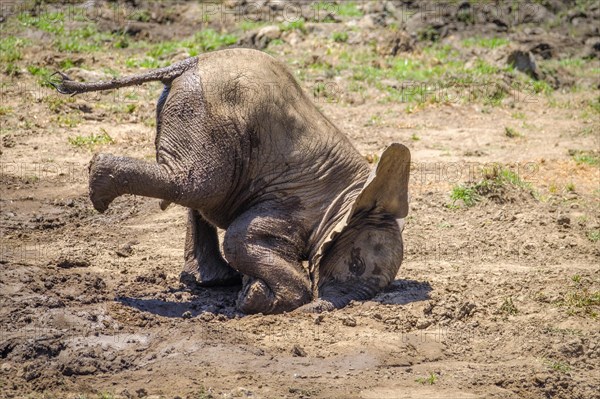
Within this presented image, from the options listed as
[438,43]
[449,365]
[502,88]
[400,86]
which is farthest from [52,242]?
[438,43]

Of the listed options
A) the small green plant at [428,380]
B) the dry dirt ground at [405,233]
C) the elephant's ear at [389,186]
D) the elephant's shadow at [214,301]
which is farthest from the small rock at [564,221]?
the small green plant at [428,380]

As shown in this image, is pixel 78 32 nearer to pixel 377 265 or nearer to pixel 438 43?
pixel 438 43

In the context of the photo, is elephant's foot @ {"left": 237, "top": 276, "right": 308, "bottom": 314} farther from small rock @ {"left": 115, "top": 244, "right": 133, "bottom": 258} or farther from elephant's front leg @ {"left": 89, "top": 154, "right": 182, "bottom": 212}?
small rock @ {"left": 115, "top": 244, "right": 133, "bottom": 258}

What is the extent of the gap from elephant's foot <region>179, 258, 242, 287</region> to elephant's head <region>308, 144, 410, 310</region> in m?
0.86

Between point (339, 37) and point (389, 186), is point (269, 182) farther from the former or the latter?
point (339, 37)

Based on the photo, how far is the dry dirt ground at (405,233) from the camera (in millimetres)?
7094

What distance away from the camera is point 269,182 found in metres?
8.32

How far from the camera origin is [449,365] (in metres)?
7.28

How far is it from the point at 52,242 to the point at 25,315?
2.44 metres

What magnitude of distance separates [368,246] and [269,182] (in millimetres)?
931

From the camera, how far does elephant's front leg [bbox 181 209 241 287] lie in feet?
29.3

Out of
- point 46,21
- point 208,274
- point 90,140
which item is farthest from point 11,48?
point 208,274

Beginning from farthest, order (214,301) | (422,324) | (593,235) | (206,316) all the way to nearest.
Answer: (593,235) < (214,301) < (206,316) < (422,324)

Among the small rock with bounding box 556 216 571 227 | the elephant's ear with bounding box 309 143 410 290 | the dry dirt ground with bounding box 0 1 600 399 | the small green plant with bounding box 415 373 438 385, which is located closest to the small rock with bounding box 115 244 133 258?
the dry dirt ground with bounding box 0 1 600 399
